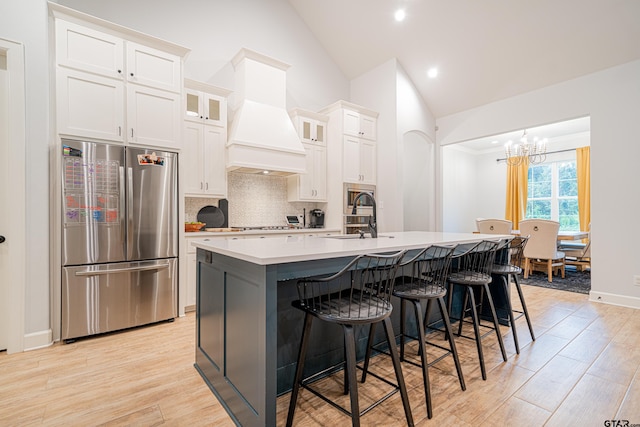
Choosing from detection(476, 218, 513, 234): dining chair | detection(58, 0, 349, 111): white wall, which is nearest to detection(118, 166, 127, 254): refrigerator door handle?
detection(58, 0, 349, 111): white wall

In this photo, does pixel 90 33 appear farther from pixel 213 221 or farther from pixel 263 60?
pixel 213 221

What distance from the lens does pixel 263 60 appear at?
433 cm

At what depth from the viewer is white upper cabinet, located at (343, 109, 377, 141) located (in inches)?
199

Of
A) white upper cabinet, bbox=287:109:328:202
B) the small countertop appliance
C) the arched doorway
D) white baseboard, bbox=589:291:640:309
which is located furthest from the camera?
the arched doorway

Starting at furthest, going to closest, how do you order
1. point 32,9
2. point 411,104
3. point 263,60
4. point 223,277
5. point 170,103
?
1. point 411,104
2. point 263,60
3. point 170,103
4. point 32,9
5. point 223,277

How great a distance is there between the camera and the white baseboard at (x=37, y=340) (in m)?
2.52

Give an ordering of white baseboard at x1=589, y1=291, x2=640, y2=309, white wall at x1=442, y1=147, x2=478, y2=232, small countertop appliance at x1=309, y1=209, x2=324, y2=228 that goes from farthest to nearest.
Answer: white wall at x1=442, y1=147, x2=478, y2=232 → small countertop appliance at x1=309, y1=209, x2=324, y2=228 → white baseboard at x1=589, y1=291, x2=640, y2=309

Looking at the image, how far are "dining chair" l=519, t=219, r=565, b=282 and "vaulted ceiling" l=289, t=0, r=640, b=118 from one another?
219cm

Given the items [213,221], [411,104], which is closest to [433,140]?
[411,104]

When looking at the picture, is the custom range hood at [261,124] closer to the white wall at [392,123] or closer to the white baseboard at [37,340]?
the white wall at [392,123]

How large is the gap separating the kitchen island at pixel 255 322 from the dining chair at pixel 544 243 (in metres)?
3.99

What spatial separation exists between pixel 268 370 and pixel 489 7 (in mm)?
4902

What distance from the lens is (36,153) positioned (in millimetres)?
2598

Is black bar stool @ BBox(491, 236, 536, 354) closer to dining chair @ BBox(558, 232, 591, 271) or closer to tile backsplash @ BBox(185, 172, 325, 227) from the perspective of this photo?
tile backsplash @ BBox(185, 172, 325, 227)
